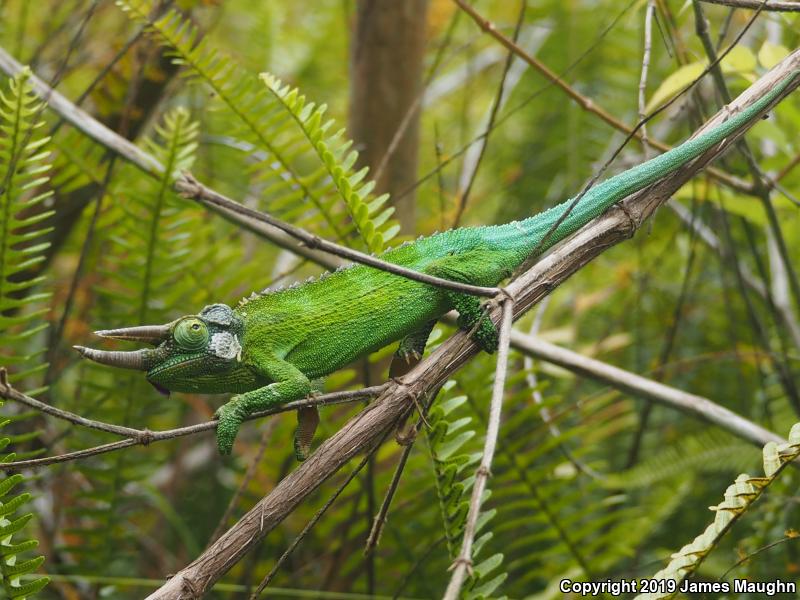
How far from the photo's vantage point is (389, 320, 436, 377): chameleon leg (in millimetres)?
2113

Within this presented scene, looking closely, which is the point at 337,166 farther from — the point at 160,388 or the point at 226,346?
the point at 160,388

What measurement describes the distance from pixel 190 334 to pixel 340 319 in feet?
1.28

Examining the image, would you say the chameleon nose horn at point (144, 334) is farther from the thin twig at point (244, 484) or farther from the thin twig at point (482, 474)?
the thin twig at point (482, 474)

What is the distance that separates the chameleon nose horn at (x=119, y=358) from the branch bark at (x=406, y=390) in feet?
1.43

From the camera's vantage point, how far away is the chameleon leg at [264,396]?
1.84 meters

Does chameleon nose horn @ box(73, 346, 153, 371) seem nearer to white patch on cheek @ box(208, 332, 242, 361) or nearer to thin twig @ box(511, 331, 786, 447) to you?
white patch on cheek @ box(208, 332, 242, 361)

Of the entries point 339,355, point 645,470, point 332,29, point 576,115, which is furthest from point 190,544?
point 332,29

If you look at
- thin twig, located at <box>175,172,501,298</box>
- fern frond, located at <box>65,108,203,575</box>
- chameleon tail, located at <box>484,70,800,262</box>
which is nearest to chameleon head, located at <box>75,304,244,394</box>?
thin twig, located at <box>175,172,501,298</box>

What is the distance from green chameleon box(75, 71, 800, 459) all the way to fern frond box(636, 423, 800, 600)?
61 cm

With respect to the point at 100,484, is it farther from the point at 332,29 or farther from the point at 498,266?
the point at 332,29

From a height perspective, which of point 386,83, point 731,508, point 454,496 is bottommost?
point 731,508

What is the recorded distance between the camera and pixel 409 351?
2.17 metres

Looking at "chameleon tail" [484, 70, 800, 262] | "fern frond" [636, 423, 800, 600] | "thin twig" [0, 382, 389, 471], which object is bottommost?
"fern frond" [636, 423, 800, 600]

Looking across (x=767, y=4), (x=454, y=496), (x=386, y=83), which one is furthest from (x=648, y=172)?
(x=386, y=83)
